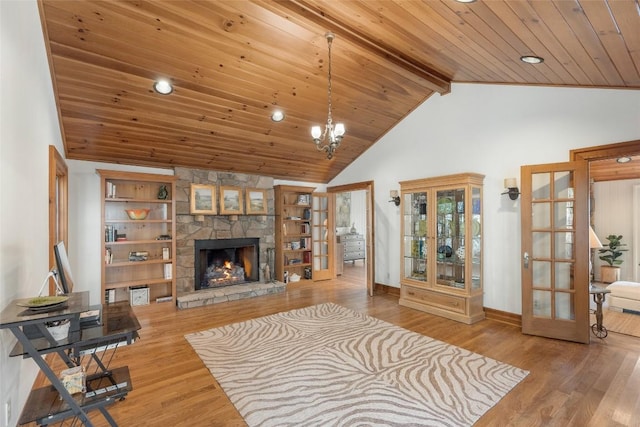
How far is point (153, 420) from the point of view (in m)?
2.30

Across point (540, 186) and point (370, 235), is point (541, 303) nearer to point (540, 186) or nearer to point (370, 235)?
point (540, 186)

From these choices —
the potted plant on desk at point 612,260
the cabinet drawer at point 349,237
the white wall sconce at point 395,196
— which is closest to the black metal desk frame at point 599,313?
the white wall sconce at point 395,196

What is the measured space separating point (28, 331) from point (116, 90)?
2.77m

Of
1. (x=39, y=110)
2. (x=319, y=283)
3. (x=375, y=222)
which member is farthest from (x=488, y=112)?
(x=39, y=110)

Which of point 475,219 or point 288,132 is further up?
point 288,132

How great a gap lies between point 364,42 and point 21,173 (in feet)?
10.6

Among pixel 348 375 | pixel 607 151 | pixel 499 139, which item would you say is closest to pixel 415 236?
pixel 499 139

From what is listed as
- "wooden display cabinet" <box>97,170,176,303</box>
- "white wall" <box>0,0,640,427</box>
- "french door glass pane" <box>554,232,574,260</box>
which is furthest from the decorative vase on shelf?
"french door glass pane" <box>554,232,574,260</box>

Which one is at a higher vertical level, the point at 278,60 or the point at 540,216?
the point at 278,60

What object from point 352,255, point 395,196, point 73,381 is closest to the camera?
point 73,381

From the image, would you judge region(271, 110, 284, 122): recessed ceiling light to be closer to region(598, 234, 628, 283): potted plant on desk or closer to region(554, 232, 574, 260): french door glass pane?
region(554, 232, 574, 260): french door glass pane

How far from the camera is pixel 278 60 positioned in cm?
357

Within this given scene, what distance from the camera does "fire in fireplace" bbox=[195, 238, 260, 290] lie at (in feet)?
19.0

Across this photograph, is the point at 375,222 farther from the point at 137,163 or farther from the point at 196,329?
the point at 137,163
